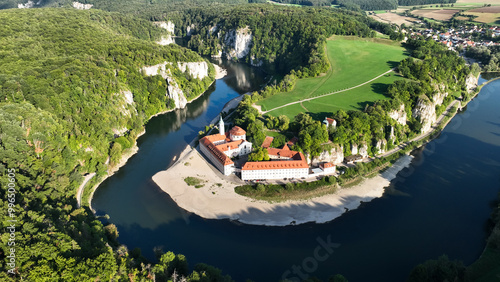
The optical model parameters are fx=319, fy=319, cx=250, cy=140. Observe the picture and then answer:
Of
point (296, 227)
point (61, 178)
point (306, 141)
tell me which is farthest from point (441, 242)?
point (61, 178)

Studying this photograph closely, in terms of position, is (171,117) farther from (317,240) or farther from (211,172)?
(317,240)

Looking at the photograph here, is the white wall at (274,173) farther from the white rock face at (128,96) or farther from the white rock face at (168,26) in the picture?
the white rock face at (168,26)

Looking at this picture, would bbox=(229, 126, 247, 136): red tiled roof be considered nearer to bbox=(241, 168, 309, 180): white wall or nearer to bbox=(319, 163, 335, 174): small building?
bbox=(241, 168, 309, 180): white wall

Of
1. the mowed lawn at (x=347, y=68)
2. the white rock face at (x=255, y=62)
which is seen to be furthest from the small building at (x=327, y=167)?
the white rock face at (x=255, y=62)

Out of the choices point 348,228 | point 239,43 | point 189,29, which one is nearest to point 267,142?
point 348,228

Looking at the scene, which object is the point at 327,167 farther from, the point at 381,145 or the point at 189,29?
the point at 189,29
